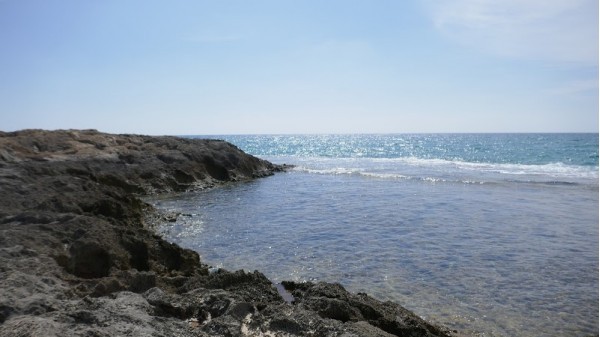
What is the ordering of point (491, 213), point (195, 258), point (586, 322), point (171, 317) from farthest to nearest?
1. point (491, 213)
2. point (195, 258)
3. point (586, 322)
4. point (171, 317)

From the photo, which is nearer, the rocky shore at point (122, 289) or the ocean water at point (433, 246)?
the rocky shore at point (122, 289)

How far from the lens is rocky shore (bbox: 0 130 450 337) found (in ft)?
18.0

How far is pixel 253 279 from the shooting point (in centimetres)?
810

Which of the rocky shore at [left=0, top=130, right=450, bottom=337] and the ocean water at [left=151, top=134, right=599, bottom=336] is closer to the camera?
the rocky shore at [left=0, top=130, right=450, bottom=337]

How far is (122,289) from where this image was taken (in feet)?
23.7

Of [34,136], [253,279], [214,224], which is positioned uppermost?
[34,136]

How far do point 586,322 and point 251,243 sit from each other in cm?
933

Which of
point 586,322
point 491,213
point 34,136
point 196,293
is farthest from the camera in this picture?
point 34,136

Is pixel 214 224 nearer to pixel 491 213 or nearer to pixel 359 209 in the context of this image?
pixel 359 209

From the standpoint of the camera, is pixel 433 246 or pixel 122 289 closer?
pixel 122 289

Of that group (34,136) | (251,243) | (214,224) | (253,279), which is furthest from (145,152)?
(253,279)

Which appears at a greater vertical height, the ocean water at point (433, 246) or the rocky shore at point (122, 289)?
the rocky shore at point (122, 289)

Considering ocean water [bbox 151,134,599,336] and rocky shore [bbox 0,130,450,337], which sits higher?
rocky shore [bbox 0,130,450,337]

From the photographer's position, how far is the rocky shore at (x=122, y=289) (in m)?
5.49
